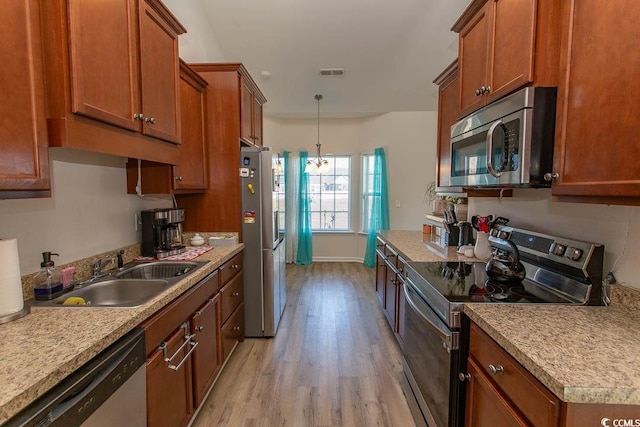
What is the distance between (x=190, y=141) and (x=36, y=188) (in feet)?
5.02

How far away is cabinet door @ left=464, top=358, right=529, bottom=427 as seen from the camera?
1027 mm

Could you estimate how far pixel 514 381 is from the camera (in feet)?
3.33

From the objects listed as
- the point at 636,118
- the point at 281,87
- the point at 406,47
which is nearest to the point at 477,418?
the point at 636,118

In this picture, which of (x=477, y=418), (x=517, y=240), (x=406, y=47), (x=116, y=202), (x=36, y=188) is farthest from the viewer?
(x=406, y=47)

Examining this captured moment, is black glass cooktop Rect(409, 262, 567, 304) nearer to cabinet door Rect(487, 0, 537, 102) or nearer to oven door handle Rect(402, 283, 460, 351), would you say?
oven door handle Rect(402, 283, 460, 351)

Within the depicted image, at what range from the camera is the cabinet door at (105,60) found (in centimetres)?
119

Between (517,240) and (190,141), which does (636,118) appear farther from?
(190,141)

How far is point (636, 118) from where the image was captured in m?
0.92

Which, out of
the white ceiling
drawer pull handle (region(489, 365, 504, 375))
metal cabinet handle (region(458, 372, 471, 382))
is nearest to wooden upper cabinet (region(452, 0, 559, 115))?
drawer pull handle (region(489, 365, 504, 375))

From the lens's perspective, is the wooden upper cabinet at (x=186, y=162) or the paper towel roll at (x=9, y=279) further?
the wooden upper cabinet at (x=186, y=162)

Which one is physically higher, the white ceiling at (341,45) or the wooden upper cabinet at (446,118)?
the white ceiling at (341,45)

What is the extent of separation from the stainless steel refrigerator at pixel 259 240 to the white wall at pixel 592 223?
1.93 meters

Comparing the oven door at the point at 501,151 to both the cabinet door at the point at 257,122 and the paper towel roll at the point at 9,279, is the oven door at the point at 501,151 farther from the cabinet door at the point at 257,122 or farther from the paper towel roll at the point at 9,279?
the cabinet door at the point at 257,122

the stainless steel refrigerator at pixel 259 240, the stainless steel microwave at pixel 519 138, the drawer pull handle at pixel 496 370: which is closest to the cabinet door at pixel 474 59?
the stainless steel microwave at pixel 519 138
